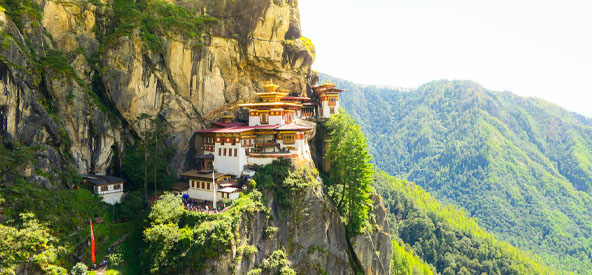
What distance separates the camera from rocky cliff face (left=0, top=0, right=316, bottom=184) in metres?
35.5

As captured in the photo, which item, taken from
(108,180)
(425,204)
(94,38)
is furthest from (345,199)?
(425,204)

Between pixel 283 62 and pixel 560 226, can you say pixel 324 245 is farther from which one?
pixel 560 226

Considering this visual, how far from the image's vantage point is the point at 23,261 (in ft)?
92.0

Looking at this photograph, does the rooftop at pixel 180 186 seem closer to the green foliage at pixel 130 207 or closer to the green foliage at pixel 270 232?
the green foliage at pixel 130 207

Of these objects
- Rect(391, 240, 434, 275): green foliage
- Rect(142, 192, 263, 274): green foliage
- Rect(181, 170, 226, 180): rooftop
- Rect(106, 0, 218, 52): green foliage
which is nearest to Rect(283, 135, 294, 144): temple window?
Rect(181, 170, 226, 180): rooftop

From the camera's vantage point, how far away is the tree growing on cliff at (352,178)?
151ft

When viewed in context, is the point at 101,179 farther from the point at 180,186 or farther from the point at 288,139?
the point at 288,139

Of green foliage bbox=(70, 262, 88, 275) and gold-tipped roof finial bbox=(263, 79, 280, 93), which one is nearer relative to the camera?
green foliage bbox=(70, 262, 88, 275)

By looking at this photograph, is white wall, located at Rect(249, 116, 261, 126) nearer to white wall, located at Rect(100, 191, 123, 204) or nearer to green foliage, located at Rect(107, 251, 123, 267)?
white wall, located at Rect(100, 191, 123, 204)

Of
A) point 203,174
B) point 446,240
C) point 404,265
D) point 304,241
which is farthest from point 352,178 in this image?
point 446,240

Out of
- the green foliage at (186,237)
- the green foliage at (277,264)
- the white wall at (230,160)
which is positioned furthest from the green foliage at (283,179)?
the green foliage at (277,264)

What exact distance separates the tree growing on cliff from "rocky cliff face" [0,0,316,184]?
54.3ft

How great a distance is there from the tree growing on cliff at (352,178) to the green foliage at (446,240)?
161ft

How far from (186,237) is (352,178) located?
71.3 ft
